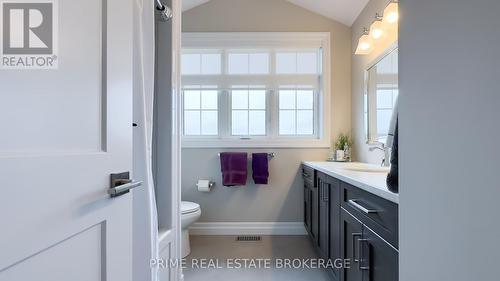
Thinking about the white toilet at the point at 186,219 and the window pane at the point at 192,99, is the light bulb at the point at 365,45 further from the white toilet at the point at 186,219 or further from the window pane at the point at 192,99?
the white toilet at the point at 186,219

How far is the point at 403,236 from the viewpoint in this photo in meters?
0.76

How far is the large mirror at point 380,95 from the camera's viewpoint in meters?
2.05

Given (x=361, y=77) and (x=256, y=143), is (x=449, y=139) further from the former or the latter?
(x=256, y=143)

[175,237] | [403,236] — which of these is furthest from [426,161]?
[175,237]

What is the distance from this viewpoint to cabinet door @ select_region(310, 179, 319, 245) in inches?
92.4

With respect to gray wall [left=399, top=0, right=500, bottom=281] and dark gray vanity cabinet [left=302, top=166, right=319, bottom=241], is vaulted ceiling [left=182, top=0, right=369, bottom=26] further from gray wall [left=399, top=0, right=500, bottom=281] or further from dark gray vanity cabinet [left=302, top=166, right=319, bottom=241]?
gray wall [left=399, top=0, right=500, bottom=281]

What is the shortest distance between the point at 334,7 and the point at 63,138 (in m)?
2.90

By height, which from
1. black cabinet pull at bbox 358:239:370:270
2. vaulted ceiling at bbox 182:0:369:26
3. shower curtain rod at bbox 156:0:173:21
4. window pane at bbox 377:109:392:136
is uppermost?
vaulted ceiling at bbox 182:0:369:26

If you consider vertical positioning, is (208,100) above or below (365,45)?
below

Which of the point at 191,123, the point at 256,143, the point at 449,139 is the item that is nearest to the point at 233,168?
the point at 256,143

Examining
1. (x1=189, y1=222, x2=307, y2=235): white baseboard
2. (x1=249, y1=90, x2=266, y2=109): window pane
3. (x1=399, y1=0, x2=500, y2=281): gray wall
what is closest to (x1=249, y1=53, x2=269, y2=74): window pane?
(x1=249, y1=90, x2=266, y2=109): window pane

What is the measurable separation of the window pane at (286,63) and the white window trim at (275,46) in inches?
4.1

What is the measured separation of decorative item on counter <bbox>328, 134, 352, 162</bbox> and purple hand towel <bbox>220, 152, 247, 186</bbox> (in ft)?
3.12

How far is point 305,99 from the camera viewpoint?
3182 mm
